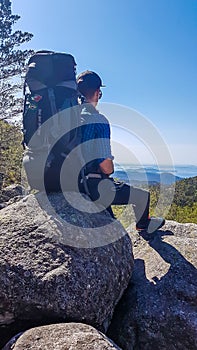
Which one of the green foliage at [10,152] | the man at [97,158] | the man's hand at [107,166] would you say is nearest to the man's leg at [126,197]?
the man at [97,158]

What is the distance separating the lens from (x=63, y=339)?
8.25ft

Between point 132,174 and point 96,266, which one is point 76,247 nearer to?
point 96,266

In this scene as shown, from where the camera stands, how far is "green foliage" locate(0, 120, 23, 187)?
1245 cm

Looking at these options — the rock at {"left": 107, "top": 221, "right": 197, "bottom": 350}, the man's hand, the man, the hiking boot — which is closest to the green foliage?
the hiking boot

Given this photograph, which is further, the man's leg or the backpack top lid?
the man's leg

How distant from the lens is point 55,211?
156 inches

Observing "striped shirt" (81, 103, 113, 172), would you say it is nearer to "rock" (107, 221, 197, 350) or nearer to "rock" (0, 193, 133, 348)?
"rock" (0, 193, 133, 348)

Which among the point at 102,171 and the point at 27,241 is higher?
the point at 102,171

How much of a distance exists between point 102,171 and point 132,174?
124cm

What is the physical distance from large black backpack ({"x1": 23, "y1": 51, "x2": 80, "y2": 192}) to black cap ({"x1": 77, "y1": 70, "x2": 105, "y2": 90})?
0.48m

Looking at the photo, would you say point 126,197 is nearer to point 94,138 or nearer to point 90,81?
point 94,138

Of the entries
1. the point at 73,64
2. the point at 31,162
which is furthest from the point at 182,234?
the point at 73,64

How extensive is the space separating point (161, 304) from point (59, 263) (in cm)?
146

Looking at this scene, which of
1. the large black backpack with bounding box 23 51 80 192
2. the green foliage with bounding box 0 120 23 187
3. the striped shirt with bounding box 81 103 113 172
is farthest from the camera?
the green foliage with bounding box 0 120 23 187
